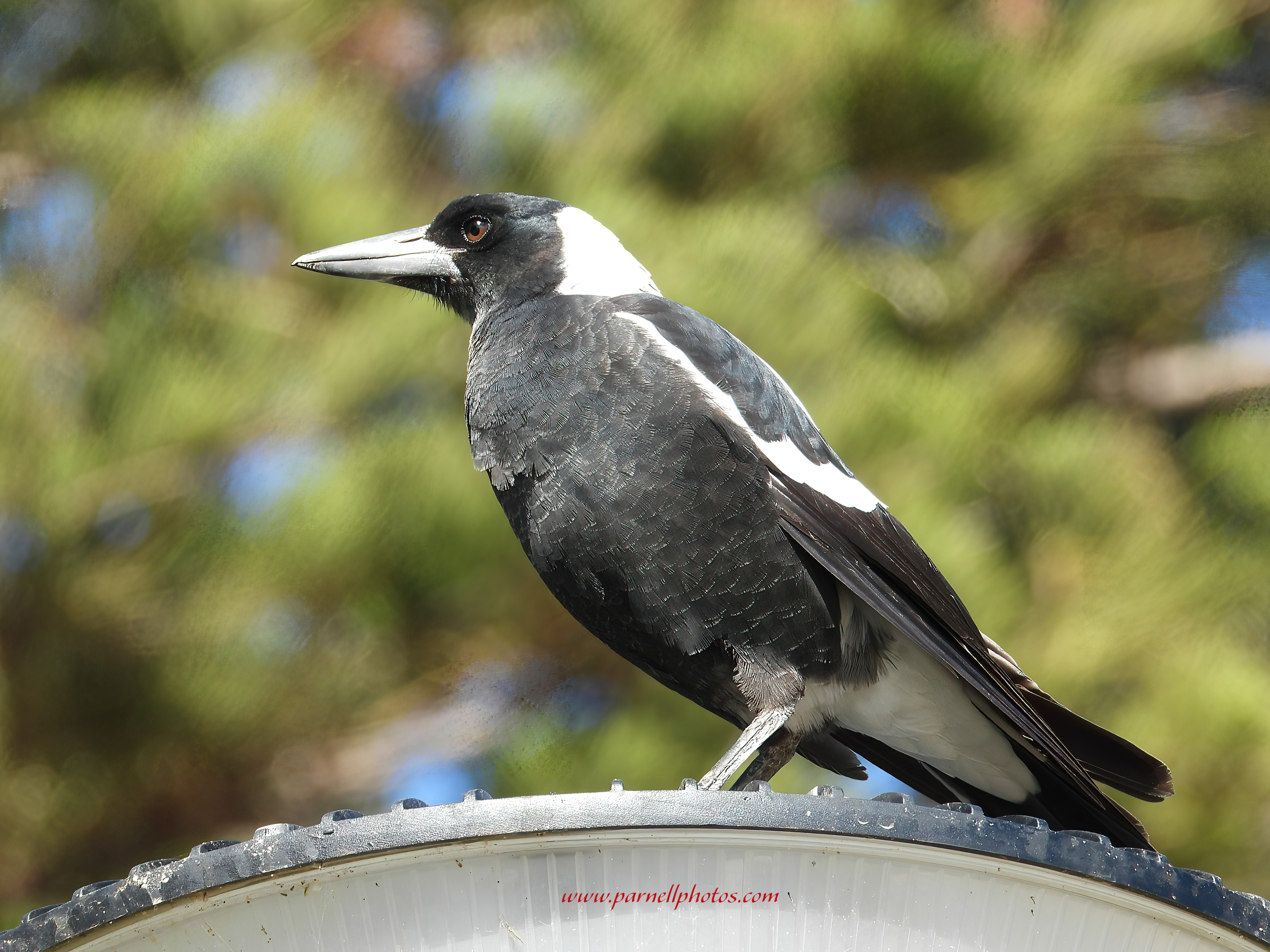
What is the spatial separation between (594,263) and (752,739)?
1.91ft

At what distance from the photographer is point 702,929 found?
0.58 metres

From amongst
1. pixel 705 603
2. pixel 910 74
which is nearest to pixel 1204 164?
pixel 910 74

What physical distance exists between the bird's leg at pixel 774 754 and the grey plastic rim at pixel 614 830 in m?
0.64

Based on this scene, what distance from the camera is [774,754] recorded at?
122 cm

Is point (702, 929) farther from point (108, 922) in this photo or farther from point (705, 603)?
point (705, 603)

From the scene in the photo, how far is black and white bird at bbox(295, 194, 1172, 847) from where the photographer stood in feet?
3.49

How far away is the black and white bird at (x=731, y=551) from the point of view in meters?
1.06

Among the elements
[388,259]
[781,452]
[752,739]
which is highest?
[388,259]

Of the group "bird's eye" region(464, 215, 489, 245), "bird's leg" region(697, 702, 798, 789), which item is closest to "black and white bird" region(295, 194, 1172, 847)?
"bird's leg" region(697, 702, 798, 789)

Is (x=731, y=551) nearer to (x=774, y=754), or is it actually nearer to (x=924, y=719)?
(x=774, y=754)

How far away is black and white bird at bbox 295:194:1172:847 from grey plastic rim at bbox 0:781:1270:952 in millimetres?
481

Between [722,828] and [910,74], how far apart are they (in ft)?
4.83

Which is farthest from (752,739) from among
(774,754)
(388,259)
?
(388,259)

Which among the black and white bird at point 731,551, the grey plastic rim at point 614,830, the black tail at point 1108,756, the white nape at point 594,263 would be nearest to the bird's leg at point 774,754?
the black and white bird at point 731,551
